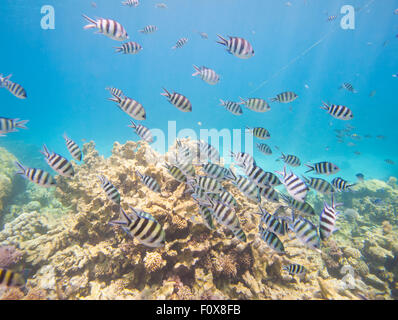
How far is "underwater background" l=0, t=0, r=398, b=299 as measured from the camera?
11.7ft

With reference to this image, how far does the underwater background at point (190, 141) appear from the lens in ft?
11.7

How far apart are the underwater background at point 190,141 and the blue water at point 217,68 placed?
1.51 ft

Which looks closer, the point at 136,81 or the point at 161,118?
the point at 161,118

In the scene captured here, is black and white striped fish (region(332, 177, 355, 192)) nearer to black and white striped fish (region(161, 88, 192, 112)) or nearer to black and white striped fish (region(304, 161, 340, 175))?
black and white striped fish (region(304, 161, 340, 175))

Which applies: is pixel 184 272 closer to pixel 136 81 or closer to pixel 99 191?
pixel 99 191

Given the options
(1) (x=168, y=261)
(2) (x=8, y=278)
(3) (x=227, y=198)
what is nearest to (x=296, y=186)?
(3) (x=227, y=198)

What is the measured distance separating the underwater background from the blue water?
460 millimetres

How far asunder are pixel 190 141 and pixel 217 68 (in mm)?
69080

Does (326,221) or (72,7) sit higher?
(72,7)

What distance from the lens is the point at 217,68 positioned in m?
68.6

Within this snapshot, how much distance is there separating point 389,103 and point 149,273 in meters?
76.0

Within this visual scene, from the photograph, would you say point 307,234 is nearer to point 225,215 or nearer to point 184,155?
point 225,215

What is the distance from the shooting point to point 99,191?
4875 millimetres

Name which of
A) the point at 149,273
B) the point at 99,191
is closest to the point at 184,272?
the point at 149,273
